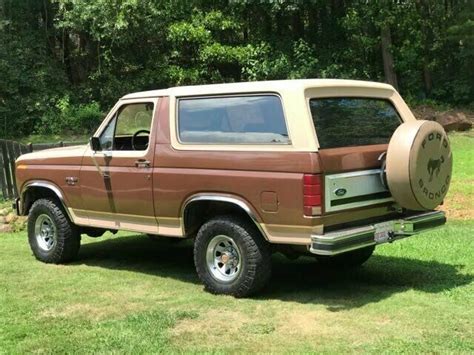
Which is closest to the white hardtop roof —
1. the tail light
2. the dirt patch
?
the tail light

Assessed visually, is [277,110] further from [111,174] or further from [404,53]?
[404,53]

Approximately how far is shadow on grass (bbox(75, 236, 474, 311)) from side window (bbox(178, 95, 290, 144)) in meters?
1.45

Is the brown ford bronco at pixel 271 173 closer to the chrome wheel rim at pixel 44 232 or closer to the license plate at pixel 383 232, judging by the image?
the license plate at pixel 383 232

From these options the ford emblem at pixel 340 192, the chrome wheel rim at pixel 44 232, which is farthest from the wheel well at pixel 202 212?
the chrome wheel rim at pixel 44 232

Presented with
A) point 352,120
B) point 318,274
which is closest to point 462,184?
point 318,274

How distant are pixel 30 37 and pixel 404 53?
13.0m

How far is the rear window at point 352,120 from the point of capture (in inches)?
226

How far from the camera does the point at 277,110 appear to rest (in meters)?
5.73

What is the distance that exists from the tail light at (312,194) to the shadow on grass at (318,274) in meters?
0.90

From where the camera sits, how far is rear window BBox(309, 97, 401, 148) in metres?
5.74

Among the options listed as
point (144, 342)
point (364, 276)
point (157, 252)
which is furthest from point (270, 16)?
point (144, 342)

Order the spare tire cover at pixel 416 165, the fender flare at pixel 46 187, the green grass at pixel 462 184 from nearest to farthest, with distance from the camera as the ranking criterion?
the spare tire cover at pixel 416 165 < the fender flare at pixel 46 187 < the green grass at pixel 462 184

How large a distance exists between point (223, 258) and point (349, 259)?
1.66 metres

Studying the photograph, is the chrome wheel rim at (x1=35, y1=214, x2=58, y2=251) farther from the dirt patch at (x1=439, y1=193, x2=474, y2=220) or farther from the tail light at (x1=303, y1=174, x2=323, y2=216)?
the dirt patch at (x1=439, y1=193, x2=474, y2=220)
